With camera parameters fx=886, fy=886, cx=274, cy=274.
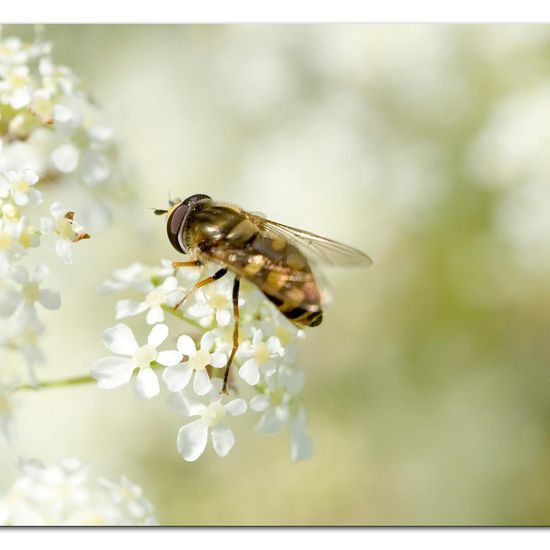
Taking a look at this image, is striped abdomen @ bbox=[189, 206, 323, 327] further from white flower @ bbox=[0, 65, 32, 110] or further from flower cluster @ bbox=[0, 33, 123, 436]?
white flower @ bbox=[0, 65, 32, 110]

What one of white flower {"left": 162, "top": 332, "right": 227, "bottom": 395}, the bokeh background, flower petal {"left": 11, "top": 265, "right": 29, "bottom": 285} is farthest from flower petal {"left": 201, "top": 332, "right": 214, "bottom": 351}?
the bokeh background

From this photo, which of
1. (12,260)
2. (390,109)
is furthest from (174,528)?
(390,109)

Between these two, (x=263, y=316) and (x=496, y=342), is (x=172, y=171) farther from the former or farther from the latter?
(x=263, y=316)

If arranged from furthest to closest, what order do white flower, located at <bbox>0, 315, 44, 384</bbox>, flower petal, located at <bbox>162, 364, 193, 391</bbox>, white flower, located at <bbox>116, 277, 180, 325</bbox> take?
1. white flower, located at <bbox>0, 315, 44, 384</bbox>
2. white flower, located at <bbox>116, 277, 180, 325</bbox>
3. flower petal, located at <bbox>162, 364, 193, 391</bbox>

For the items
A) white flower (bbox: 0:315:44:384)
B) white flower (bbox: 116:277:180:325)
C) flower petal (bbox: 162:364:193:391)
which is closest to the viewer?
flower petal (bbox: 162:364:193:391)

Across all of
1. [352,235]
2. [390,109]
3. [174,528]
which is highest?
[390,109]
